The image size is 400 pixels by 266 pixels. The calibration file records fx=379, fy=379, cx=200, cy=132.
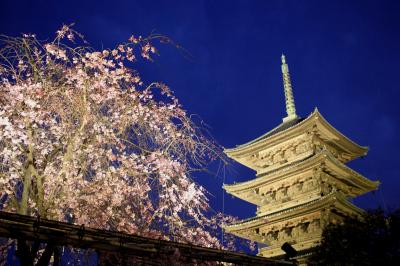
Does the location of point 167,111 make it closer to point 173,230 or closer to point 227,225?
point 173,230

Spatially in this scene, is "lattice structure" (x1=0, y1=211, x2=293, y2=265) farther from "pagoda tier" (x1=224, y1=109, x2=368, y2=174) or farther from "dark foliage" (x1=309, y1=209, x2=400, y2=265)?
"pagoda tier" (x1=224, y1=109, x2=368, y2=174)

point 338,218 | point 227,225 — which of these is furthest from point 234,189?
point 338,218

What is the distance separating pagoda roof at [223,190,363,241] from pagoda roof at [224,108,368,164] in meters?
4.29

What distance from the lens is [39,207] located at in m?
7.24

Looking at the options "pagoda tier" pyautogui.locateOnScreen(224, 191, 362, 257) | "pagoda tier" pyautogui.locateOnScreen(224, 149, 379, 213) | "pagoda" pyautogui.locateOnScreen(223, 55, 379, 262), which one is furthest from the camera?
"pagoda tier" pyautogui.locateOnScreen(224, 149, 379, 213)

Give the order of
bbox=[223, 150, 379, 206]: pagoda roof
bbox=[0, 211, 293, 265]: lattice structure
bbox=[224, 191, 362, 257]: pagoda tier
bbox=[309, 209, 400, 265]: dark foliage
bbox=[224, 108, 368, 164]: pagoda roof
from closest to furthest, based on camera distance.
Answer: bbox=[0, 211, 293, 265]: lattice structure, bbox=[309, 209, 400, 265]: dark foliage, bbox=[224, 191, 362, 257]: pagoda tier, bbox=[223, 150, 379, 206]: pagoda roof, bbox=[224, 108, 368, 164]: pagoda roof

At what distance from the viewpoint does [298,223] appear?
69.5 feet

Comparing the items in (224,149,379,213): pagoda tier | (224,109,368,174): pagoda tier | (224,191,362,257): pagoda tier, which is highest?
(224,109,368,174): pagoda tier

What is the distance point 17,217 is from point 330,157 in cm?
1815

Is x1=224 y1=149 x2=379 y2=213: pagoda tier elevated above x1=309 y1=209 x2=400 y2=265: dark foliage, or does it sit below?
above

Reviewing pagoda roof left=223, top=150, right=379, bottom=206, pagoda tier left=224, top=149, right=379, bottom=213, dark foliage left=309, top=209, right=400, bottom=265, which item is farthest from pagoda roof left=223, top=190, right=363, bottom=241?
dark foliage left=309, top=209, right=400, bottom=265

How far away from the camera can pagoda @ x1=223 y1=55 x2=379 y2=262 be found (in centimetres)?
2053

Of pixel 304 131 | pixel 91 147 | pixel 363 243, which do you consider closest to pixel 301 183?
pixel 304 131

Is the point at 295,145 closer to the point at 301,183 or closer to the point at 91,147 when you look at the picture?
the point at 301,183
